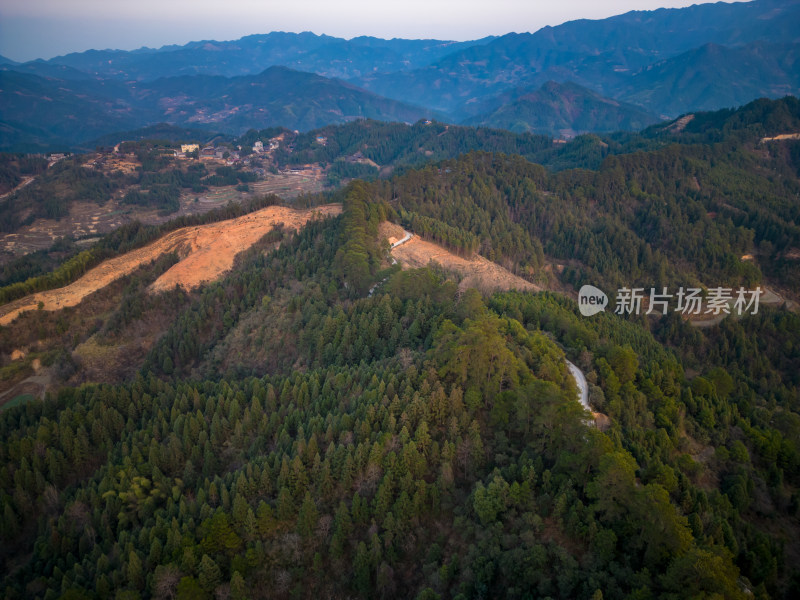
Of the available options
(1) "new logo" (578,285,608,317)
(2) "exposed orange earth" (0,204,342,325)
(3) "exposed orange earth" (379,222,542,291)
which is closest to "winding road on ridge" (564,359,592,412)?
(1) "new logo" (578,285,608,317)

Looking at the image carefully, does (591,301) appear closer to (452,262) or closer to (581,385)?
(452,262)

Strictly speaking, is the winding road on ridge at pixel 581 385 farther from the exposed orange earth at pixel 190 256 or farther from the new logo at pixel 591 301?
the exposed orange earth at pixel 190 256

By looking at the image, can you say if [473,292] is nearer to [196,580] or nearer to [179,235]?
[196,580]

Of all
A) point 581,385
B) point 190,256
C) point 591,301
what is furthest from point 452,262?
point 190,256

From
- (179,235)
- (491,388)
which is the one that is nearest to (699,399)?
(491,388)

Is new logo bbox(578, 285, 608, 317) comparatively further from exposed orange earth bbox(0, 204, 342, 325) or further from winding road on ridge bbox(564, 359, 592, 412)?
exposed orange earth bbox(0, 204, 342, 325)

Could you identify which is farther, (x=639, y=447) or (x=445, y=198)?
(x=445, y=198)
